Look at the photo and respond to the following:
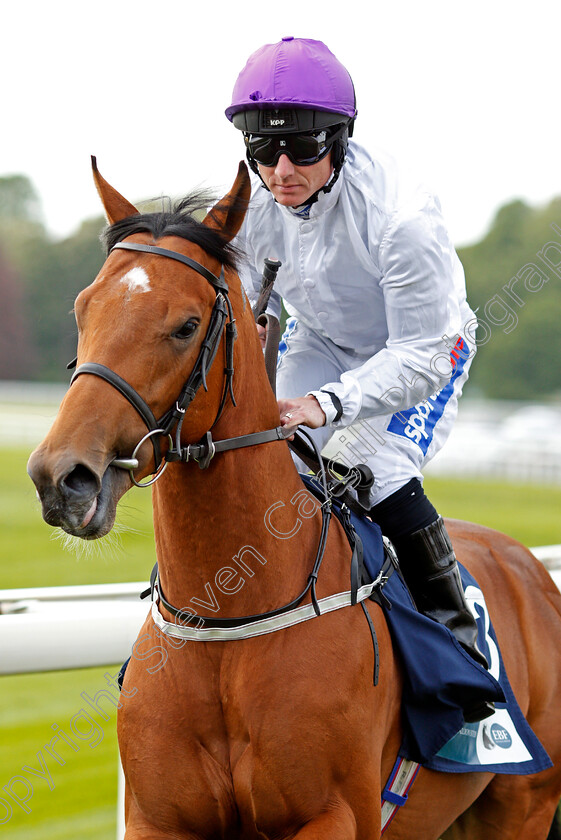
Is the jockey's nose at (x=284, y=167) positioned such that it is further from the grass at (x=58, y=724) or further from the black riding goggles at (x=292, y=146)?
the grass at (x=58, y=724)

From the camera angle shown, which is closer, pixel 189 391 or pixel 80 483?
pixel 80 483

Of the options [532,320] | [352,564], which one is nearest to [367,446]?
[352,564]

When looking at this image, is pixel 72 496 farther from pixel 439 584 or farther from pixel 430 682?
pixel 439 584

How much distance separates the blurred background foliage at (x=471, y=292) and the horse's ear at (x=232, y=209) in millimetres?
33425

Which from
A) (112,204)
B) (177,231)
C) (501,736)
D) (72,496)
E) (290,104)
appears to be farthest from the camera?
(501,736)

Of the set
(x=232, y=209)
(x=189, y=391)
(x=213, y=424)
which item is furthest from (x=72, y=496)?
(x=232, y=209)

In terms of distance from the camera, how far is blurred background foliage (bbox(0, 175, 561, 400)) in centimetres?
4078

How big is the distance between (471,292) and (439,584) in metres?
44.3

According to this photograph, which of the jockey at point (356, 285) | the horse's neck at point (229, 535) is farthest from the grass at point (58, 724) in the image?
the jockey at point (356, 285)

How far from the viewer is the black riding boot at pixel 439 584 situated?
275 cm

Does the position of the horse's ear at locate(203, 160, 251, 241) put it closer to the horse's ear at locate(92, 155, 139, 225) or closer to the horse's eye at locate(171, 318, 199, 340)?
the horse's ear at locate(92, 155, 139, 225)

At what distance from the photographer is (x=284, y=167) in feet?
8.32

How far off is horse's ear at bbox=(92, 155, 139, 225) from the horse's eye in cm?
43

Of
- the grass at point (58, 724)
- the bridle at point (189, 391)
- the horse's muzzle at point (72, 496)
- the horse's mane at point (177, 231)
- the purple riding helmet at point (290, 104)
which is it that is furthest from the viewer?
Answer: the grass at point (58, 724)
